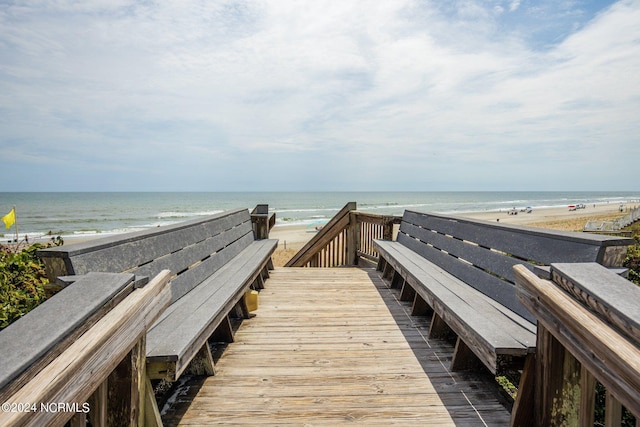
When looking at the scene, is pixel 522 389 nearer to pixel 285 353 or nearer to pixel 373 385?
pixel 373 385

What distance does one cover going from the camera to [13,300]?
2.40m

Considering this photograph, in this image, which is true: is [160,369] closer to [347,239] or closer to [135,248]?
[135,248]

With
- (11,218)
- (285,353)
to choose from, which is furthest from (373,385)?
(11,218)

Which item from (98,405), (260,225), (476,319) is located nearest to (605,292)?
(476,319)

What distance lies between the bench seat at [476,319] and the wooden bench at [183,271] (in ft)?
5.02

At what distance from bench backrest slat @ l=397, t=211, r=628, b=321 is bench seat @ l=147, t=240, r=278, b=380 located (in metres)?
1.94

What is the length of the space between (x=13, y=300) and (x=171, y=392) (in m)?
1.20

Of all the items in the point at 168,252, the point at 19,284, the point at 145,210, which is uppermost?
the point at 168,252

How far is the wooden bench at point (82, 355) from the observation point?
85 cm

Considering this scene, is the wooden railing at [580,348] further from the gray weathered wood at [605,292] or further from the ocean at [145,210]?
the ocean at [145,210]

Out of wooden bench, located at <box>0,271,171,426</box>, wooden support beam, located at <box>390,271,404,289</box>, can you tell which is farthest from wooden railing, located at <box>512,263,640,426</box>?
wooden support beam, located at <box>390,271,404,289</box>

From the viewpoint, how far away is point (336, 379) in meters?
2.49

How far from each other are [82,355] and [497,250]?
273cm

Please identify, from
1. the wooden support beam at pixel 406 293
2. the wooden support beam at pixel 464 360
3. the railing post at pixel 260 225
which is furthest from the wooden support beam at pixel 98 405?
the railing post at pixel 260 225
